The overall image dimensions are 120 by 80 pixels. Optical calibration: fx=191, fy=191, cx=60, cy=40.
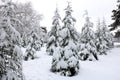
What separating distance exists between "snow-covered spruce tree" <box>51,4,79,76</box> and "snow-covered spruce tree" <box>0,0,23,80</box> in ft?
24.8

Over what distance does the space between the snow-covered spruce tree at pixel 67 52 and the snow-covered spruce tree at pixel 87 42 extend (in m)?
6.63

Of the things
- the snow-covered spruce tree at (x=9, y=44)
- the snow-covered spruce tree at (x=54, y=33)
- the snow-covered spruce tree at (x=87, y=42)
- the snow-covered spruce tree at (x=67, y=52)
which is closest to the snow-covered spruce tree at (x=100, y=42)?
the snow-covered spruce tree at (x=87, y=42)

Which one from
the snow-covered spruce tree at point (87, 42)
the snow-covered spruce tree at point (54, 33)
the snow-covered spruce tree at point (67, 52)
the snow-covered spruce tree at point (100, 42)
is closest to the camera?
the snow-covered spruce tree at point (67, 52)

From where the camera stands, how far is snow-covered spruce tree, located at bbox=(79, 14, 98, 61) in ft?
79.5

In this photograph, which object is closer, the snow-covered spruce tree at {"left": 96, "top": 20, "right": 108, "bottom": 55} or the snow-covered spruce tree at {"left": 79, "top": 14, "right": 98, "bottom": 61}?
the snow-covered spruce tree at {"left": 79, "top": 14, "right": 98, "bottom": 61}

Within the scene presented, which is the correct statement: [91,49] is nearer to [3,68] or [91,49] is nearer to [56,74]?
[56,74]

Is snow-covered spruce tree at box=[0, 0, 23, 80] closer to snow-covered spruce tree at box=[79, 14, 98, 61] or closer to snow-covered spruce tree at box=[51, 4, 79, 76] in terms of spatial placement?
snow-covered spruce tree at box=[51, 4, 79, 76]

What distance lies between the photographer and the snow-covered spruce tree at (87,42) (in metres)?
24.2

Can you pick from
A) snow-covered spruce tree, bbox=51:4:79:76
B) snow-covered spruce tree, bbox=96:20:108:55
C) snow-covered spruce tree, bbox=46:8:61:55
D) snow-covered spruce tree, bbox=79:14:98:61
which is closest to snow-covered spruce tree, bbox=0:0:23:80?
snow-covered spruce tree, bbox=51:4:79:76

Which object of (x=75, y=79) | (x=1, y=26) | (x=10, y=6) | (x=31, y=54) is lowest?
(x=75, y=79)

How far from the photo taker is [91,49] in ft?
80.4

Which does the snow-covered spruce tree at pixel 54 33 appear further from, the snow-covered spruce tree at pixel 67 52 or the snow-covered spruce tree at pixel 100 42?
the snow-covered spruce tree at pixel 100 42

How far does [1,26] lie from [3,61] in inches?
64.2

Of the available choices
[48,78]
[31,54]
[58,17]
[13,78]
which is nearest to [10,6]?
[13,78]
